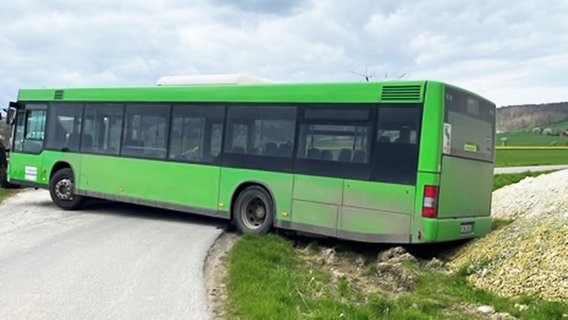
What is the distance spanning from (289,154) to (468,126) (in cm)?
308

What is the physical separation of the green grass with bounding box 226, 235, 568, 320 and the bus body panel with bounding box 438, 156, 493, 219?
112cm

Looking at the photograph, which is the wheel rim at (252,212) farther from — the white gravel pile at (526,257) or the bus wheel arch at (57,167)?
the bus wheel arch at (57,167)

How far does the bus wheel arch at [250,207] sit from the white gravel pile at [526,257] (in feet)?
11.7

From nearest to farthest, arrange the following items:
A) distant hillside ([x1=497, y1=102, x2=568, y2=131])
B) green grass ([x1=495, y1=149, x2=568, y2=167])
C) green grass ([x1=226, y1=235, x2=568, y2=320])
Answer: green grass ([x1=226, y1=235, x2=568, y2=320]) → green grass ([x1=495, y1=149, x2=568, y2=167]) → distant hillside ([x1=497, y1=102, x2=568, y2=131])

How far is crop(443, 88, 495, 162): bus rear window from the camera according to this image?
9.52 metres

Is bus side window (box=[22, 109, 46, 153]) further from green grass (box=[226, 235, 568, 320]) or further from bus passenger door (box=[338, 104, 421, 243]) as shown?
bus passenger door (box=[338, 104, 421, 243])

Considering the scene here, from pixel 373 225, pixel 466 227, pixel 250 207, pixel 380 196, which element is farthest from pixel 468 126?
pixel 250 207

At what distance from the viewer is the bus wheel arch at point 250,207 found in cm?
1144

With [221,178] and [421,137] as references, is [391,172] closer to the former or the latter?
[421,137]

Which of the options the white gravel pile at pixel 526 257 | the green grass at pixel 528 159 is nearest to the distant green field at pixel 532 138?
the green grass at pixel 528 159

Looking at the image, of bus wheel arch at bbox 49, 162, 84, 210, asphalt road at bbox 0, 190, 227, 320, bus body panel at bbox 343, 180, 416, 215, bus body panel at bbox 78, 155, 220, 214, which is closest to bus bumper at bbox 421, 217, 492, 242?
bus body panel at bbox 343, 180, 416, 215

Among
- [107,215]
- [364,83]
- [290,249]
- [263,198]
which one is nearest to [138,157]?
A: [107,215]

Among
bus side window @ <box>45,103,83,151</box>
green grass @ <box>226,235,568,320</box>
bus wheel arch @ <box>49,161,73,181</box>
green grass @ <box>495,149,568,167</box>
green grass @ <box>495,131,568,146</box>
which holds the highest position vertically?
green grass @ <box>495,131,568,146</box>

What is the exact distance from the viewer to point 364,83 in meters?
10.2
